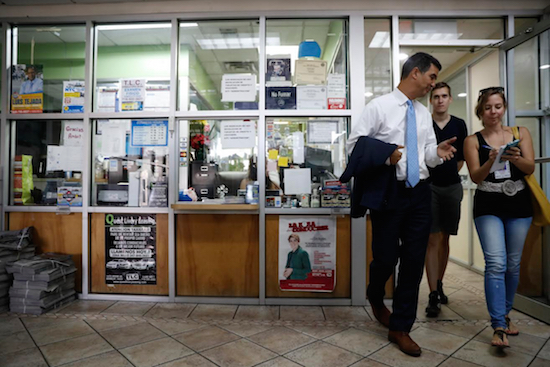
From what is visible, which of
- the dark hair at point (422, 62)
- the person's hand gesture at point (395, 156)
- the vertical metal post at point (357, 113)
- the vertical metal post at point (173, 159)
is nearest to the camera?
the person's hand gesture at point (395, 156)

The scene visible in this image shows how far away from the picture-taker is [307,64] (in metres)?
3.26

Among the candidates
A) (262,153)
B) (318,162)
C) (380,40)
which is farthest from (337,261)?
(380,40)

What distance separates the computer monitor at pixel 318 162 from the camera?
3.23 meters

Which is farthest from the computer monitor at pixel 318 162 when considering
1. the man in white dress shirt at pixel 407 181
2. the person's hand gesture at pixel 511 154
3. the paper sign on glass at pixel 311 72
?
the person's hand gesture at pixel 511 154

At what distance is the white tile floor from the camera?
2.09 meters

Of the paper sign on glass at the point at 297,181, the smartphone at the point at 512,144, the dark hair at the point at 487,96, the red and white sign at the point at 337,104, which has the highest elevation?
the red and white sign at the point at 337,104

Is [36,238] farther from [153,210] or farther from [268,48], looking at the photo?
[268,48]

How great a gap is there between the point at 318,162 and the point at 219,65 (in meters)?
1.45

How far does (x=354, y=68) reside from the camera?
3.12 metres

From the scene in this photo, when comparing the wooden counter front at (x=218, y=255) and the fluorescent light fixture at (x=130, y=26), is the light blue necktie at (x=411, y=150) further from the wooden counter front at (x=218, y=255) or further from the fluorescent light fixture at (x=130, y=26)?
the fluorescent light fixture at (x=130, y=26)

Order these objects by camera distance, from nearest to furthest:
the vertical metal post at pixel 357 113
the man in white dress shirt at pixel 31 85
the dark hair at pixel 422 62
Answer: the dark hair at pixel 422 62 < the vertical metal post at pixel 357 113 < the man in white dress shirt at pixel 31 85

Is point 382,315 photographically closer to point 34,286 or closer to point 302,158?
point 302,158

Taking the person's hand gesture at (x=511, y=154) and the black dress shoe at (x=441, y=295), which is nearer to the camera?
the person's hand gesture at (x=511, y=154)

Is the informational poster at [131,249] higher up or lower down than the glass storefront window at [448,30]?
lower down
